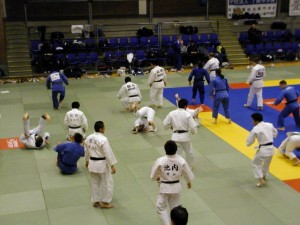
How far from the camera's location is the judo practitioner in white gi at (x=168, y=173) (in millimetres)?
7207

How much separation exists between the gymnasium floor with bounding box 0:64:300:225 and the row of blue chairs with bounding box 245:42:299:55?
11.7 metres

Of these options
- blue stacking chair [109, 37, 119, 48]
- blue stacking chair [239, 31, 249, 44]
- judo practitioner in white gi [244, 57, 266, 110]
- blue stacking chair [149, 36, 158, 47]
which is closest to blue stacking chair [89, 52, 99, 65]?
blue stacking chair [109, 37, 119, 48]

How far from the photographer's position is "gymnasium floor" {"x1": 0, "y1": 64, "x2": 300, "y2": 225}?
8.45 metres

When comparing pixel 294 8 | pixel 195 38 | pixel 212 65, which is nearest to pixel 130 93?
pixel 212 65

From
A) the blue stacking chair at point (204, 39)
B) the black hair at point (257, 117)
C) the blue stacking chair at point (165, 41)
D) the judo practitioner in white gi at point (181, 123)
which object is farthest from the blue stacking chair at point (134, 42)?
the black hair at point (257, 117)

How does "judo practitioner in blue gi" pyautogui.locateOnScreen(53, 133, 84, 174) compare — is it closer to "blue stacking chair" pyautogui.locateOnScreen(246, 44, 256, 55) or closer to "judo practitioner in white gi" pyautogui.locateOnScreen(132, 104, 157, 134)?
"judo practitioner in white gi" pyautogui.locateOnScreen(132, 104, 157, 134)

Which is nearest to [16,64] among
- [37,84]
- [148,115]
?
[37,84]

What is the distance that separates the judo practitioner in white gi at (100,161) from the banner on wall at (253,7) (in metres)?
21.4

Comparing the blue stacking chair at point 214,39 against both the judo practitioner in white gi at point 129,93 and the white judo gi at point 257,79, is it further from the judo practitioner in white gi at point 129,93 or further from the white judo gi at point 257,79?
the judo practitioner in white gi at point 129,93

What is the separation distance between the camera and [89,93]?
19.1 meters

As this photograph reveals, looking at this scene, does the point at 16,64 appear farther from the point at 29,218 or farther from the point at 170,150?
the point at 170,150

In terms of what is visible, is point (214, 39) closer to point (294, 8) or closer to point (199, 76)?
point (294, 8)

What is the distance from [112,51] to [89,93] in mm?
6701

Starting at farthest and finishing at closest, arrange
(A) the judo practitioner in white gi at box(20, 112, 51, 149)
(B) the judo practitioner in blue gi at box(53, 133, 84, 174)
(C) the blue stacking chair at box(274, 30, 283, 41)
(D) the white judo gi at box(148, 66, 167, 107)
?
(C) the blue stacking chair at box(274, 30, 283, 41) < (D) the white judo gi at box(148, 66, 167, 107) < (A) the judo practitioner in white gi at box(20, 112, 51, 149) < (B) the judo practitioner in blue gi at box(53, 133, 84, 174)
